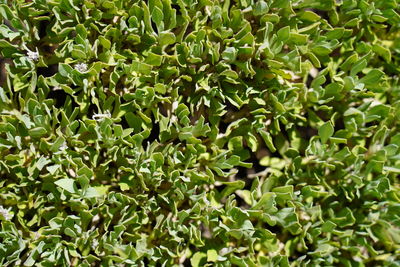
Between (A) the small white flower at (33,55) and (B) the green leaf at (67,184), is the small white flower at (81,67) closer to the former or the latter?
(A) the small white flower at (33,55)

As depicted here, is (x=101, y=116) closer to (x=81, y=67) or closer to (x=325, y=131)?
(x=81, y=67)

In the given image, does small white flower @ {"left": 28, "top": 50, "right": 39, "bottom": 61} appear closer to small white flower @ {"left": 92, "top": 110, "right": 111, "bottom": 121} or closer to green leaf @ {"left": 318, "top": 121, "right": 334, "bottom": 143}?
small white flower @ {"left": 92, "top": 110, "right": 111, "bottom": 121}

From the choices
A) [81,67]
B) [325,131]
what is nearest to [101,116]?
[81,67]

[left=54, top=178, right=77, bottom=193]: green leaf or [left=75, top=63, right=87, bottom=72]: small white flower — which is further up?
[left=75, top=63, right=87, bottom=72]: small white flower

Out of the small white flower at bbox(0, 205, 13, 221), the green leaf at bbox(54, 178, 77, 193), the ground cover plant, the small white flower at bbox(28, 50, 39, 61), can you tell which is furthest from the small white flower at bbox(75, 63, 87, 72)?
the small white flower at bbox(0, 205, 13, 221)

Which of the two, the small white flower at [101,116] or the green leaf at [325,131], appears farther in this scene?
the green leaf at [325,131]

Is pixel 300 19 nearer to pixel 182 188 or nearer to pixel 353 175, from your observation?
pixel 353 175

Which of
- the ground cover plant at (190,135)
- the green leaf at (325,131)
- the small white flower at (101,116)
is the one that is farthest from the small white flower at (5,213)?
the green leaf at (325,131)

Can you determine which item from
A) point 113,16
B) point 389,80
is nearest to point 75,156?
point 113,16
